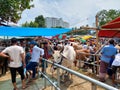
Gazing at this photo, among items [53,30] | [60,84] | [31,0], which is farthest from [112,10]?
[60,84]

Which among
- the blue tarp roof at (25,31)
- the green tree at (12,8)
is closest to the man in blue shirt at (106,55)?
the blue tarp roof at (25,31)

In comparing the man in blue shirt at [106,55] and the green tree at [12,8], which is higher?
the green tree at [12,8]

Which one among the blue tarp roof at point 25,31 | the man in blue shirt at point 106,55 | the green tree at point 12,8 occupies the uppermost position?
the green tree at point 12,8

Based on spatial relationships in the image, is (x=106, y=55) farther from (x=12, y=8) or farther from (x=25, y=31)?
(x=12, y=8)

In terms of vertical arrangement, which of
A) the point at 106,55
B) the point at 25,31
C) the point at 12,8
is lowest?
the point at 106,55

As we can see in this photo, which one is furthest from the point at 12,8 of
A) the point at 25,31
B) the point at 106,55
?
the point at 106,55

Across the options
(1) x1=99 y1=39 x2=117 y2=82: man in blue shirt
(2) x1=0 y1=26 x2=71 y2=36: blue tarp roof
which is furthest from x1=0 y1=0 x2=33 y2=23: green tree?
(1) x1=99 y1=39 x2=117 y2=82: man in blue shirt

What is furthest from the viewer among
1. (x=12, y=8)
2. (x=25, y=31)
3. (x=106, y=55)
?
(x=12, y=8)

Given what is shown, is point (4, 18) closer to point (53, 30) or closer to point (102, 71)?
point (53, 30)

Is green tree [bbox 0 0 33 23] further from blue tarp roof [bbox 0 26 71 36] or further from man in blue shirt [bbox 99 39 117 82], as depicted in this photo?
man in blue shirt [bbox 99 39 117 82]

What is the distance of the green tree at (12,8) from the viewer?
22.6 m

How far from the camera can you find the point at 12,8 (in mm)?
23516

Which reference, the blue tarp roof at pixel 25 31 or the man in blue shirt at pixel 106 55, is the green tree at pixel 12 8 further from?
the man in blue shirt at pixel 106 55

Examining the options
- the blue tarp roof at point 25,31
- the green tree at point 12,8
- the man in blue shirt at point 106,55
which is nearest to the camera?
the man in blue shirt at point 106,55
